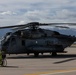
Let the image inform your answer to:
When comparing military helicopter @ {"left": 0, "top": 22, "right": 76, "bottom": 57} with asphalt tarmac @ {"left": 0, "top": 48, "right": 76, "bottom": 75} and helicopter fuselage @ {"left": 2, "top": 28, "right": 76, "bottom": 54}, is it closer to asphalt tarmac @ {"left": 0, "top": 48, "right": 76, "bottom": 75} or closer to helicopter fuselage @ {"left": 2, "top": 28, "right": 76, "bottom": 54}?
helicopter fuselage @ {"left": 2, "top": 28, "right": 76, "bottom": 54}

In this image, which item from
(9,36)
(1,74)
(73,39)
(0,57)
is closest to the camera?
(1,74)

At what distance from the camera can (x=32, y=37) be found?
104 ft

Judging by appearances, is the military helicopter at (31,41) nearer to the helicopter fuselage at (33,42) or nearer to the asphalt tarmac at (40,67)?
the helicopter fuselage at (33,42)

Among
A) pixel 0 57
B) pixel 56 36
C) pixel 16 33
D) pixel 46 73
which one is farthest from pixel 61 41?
pixel 46 73

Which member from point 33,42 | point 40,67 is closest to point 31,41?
point 33,42

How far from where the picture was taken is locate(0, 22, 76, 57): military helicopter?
101 feet

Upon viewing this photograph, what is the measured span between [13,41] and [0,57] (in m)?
9.69

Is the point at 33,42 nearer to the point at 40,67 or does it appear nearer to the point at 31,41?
the point at 31,41

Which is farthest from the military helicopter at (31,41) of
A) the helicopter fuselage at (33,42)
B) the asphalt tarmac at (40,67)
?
the asphalt tarmac at (40,67)

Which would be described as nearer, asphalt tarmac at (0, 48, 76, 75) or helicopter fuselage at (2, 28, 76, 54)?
asphalt tarmac at (0, 48, 76, 75)

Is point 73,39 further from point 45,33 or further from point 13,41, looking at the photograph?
point 13,41

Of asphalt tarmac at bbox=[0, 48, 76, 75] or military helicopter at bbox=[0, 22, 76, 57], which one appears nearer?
asphalt tarmac at bbox=[0, 48, 76, 75]

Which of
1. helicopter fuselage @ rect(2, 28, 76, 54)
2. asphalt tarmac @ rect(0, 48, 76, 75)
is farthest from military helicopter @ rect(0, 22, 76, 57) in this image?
asphalt tarmac @ rect(0, 48, 76, 75)

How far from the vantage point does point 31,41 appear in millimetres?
31516
